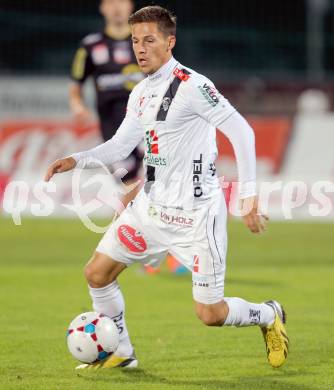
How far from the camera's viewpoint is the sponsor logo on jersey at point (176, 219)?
22.2ft

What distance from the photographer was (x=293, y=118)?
21.2m

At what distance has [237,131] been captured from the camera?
6449mm

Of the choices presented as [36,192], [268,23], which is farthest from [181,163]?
[268,23]

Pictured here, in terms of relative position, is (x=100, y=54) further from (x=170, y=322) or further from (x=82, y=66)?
(x=170, y=322)

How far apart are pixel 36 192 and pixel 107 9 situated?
21.5 feet

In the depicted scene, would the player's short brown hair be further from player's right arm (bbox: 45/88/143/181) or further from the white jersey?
player's right arm (bbox: 45/88/143/181)

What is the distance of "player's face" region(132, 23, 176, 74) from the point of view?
263 inches

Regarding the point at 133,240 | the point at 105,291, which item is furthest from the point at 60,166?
the point at 105,291

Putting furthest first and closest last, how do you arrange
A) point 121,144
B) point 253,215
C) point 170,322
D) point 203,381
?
point 170,322 → point 121,144 → point 203,381 → point 253,215

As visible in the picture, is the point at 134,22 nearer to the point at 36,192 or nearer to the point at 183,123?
the point at 183,123

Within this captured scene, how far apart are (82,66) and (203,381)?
6.52 metres

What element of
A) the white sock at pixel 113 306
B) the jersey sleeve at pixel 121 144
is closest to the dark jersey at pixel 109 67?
the jersey sleeve at pixel 121 144

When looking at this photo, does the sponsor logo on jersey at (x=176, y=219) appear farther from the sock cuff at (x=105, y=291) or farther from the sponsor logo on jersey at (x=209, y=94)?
the sponsor logo on jersey at (x=209, y=94)

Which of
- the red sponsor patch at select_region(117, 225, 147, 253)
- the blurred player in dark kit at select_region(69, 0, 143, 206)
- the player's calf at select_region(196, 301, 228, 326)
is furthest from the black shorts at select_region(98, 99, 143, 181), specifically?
the player's calf at select_region(196, 301, 228, 326)
